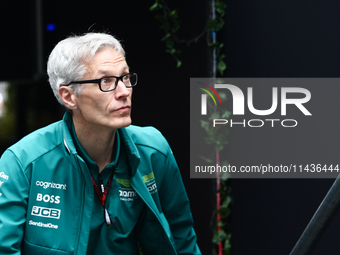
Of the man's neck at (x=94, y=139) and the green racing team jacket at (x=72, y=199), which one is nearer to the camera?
the green racing team jacket at (x=72, y=199)

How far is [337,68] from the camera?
2002 millimetres

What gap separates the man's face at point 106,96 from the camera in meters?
1.59

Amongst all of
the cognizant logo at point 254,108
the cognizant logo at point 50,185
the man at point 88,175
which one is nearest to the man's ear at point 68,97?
the man at point 88,175

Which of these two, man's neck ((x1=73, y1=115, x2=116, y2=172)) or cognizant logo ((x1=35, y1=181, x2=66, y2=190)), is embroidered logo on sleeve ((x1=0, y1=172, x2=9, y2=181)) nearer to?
cognizant logo ((x1=35, y1=181, x2=66, y2=190))

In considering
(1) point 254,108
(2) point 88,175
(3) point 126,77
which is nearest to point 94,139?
(2) point 88,175

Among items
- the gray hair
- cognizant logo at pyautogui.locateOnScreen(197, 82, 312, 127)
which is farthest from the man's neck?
cognizant logo at pyautogui.locateOnScreen(197, 82, 312, 127)

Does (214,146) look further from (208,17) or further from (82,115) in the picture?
(82,115)

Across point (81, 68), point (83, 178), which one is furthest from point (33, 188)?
point (81, 68)

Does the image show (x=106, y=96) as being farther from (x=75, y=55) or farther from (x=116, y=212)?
(x=116, y=212)

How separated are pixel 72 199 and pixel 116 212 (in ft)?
0.61

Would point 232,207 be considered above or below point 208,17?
below

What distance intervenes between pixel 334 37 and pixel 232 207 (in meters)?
1.20

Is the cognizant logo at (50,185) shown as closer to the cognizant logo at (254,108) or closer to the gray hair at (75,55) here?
the gray hair at (75,55)

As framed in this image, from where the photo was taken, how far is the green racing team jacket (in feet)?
5.06
